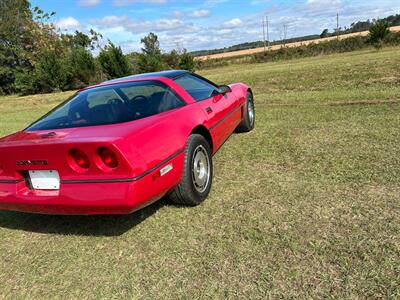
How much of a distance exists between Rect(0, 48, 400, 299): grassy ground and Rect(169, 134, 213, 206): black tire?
4.2 inches

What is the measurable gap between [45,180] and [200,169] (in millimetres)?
1423

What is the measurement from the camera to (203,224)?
2.97m

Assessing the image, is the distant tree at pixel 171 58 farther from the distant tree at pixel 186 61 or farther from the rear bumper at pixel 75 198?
the rear bumper at pixel 75 198

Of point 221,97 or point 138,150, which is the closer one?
point 138,150

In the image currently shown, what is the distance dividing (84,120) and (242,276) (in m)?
1.91

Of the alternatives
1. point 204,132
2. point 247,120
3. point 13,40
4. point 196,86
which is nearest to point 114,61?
point 13,40

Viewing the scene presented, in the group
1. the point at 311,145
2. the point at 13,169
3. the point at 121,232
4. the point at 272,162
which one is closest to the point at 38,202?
the point at 13,169

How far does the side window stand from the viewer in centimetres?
403

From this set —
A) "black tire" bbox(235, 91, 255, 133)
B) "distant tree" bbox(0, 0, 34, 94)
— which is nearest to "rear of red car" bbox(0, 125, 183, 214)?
"black tire" bbox(235, 91, 255, 133)

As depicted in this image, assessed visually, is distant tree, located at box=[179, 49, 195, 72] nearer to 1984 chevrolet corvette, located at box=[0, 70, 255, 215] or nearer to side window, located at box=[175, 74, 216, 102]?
side window, located at box=[175, 74, 216, 102]

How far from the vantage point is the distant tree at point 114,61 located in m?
25.0

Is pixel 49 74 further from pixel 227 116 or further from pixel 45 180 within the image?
pixel 45 180

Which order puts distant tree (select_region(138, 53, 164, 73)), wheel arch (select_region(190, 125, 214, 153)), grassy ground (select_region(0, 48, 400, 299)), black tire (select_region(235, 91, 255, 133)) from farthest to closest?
1. distant tree (select_region(138, 53, 164, 73))
2. black tire (select_region(235, 91, 255, 133))
3. wheel arch (select_region(190, 125, 214, 153))
4. grassy ground (select_region(0, 48, 400, 299))

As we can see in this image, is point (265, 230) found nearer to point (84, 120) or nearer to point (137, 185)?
point (137, 185)
